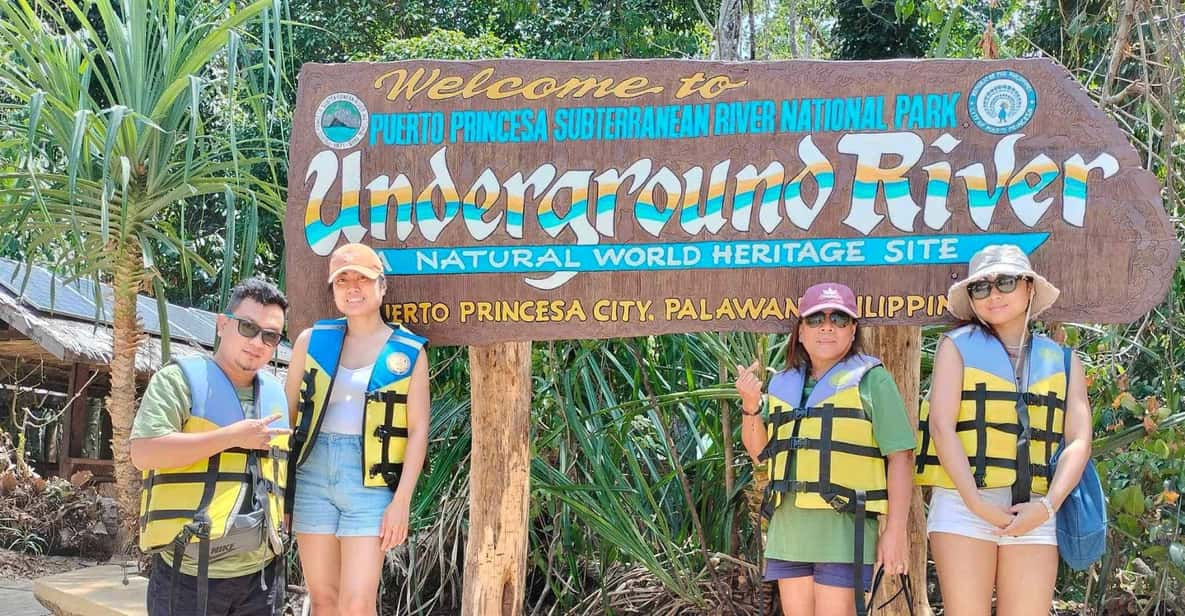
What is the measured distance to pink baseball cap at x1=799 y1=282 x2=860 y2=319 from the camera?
3143 mm

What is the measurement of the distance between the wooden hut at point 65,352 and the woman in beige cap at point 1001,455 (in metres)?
3.33

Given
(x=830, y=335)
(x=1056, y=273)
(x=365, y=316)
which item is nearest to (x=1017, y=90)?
(x=1056, y=273)

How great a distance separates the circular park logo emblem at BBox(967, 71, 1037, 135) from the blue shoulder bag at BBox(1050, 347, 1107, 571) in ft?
2.84

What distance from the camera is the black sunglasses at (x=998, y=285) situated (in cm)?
315

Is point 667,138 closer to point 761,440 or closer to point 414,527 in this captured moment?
point 761,440

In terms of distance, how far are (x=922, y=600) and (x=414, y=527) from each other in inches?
101

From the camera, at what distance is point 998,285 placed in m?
3.15

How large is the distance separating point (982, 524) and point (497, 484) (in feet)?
5.30

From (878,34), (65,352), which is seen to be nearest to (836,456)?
(65,352)

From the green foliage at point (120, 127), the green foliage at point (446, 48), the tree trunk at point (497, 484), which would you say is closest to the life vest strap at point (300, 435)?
the tree trunk at point (497, 484)

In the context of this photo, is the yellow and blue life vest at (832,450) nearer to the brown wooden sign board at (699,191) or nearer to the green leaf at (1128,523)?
the brown wooden sign board at (699,191)

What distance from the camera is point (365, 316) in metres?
3.38

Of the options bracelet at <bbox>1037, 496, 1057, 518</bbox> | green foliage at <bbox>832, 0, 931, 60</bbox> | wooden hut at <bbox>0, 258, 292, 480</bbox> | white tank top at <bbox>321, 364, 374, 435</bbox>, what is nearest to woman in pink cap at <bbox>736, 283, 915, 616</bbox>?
bracelet at <bbox>1037, 496, 1057, 518</bbox>

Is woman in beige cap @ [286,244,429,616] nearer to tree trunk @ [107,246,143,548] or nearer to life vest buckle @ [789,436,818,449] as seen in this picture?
life vest buckle @ [789,436,818,449]
